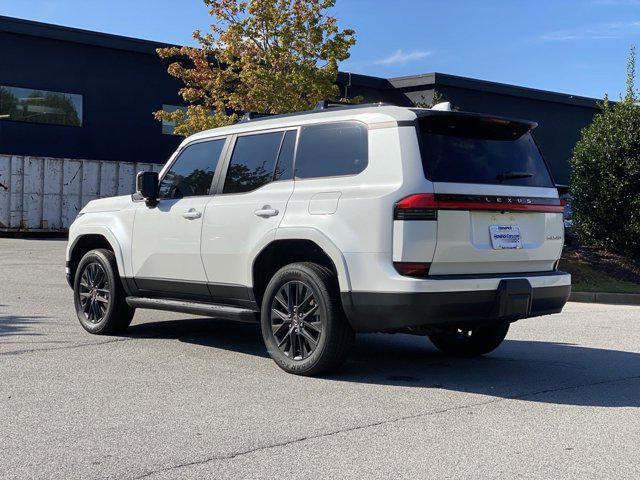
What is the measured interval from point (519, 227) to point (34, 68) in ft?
84.6

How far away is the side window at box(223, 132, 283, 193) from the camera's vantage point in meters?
6.76

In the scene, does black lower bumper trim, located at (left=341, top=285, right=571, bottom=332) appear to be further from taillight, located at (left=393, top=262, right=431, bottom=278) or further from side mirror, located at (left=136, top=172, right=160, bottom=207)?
side mirror, located at (left=136, top=172, right=160, bottom=207)

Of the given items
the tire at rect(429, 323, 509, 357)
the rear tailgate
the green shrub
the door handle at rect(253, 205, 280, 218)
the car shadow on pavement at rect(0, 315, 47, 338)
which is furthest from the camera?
the green shrub

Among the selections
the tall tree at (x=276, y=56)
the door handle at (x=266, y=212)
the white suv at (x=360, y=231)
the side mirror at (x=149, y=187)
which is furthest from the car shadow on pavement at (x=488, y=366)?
the tall tree at (x=276, y=56)

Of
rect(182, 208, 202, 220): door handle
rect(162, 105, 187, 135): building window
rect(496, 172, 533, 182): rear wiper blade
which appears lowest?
rect(182, 208, 202, 220): door handle

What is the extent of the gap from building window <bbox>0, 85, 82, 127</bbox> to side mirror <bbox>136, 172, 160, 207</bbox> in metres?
22.6

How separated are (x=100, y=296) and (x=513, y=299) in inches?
166

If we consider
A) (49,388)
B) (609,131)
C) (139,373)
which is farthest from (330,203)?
(609,131)

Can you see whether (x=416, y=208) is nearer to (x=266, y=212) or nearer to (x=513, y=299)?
(x=513, y=299)

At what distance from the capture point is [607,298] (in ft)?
42.9

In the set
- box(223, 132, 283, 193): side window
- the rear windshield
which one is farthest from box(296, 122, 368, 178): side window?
the rear windshield

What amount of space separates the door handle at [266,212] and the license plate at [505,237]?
1.66m

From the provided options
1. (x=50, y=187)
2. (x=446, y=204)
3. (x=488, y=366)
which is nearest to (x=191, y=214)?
(x=446, y=204)

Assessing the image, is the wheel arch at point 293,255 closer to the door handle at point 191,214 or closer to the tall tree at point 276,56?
the door handle at point 191,214
